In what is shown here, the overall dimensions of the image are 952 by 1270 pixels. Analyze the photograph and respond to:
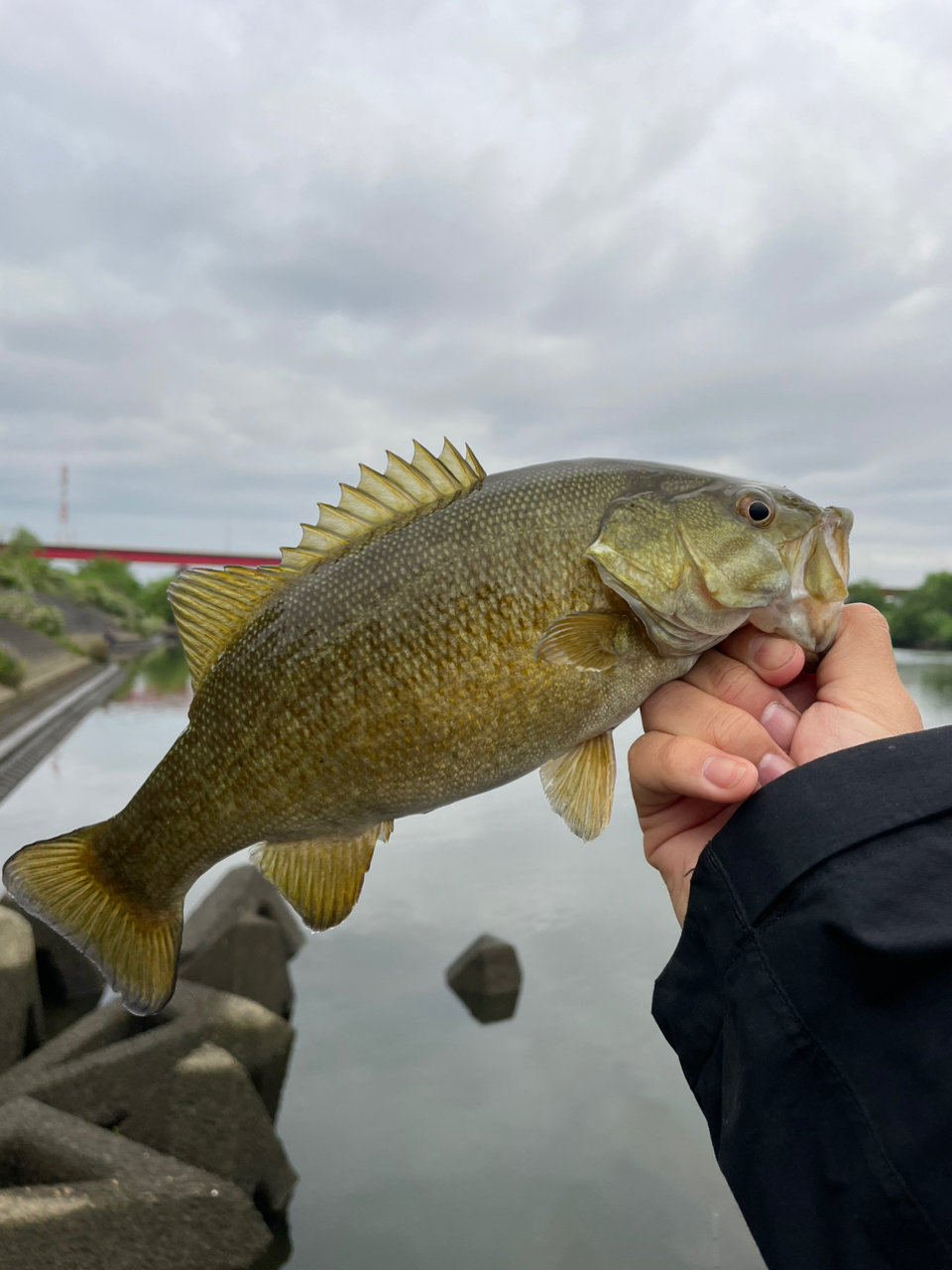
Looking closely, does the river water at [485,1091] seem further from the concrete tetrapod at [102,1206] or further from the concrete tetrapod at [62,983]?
the concrete tetrapod at [102,1206]

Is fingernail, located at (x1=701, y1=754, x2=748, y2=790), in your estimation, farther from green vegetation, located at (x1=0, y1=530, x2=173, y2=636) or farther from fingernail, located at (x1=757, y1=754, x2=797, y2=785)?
green vegetation, located at (x1=0, y1=530, x2=173, y2=636)

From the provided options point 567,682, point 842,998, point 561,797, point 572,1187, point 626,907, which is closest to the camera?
point 842,998

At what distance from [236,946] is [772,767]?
925cm

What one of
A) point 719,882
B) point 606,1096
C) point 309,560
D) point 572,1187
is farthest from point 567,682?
point 606,1096

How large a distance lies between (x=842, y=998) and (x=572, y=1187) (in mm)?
13754

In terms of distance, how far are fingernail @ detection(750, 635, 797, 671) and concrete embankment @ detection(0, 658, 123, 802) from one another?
22829 mm

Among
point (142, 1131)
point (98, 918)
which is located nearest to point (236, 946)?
point (142, 1131)

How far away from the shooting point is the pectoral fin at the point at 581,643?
7.25ft

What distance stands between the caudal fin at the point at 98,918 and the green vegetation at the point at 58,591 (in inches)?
1220

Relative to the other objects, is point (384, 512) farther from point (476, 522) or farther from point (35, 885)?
point (35, 885)

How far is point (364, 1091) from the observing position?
543 inches

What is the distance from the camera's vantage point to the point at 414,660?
2258 mm

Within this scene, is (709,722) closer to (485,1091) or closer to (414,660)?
(414,660)

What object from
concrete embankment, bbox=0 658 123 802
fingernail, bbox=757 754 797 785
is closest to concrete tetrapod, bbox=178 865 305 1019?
fingernail, bbox=757 754 797 785
